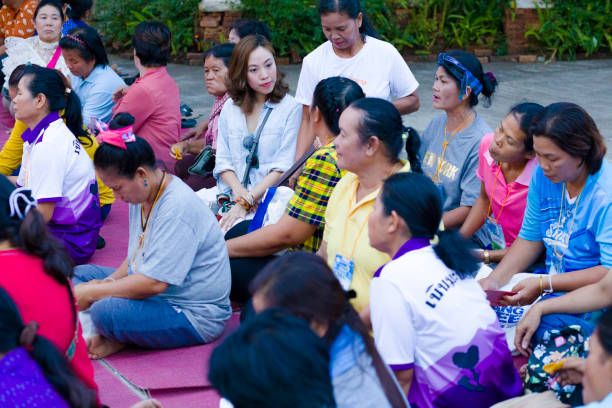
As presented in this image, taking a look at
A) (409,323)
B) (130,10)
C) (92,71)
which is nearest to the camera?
(409,323)

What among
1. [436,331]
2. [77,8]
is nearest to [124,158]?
[436,331]

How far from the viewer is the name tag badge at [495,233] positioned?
11.7ft

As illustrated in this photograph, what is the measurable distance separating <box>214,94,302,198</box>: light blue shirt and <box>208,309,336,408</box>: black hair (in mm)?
2607

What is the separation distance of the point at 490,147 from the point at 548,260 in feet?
1.97

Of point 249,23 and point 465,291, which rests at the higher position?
point 249,23

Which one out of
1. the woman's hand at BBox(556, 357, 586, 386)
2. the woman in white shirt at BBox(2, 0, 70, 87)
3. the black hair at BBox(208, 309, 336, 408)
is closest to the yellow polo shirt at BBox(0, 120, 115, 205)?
the woman in white shirt at BBox(2, 0, 70, 87)

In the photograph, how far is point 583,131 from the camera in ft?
8.84

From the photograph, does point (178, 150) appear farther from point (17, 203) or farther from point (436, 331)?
point (436, 331)

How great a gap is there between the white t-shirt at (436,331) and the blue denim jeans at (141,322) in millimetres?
1189

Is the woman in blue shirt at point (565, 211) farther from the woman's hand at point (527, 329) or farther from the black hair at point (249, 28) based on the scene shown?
the black hair at point (249, 28)

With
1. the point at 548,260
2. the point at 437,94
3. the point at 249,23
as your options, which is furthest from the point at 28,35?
the point at 548,260

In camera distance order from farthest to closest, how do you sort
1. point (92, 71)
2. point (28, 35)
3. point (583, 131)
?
point (28, 35)
point (92, 71)
point (583, 131)

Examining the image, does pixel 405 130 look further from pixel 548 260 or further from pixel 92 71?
pixel 92 71

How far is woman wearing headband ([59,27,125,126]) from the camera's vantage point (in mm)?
5105
